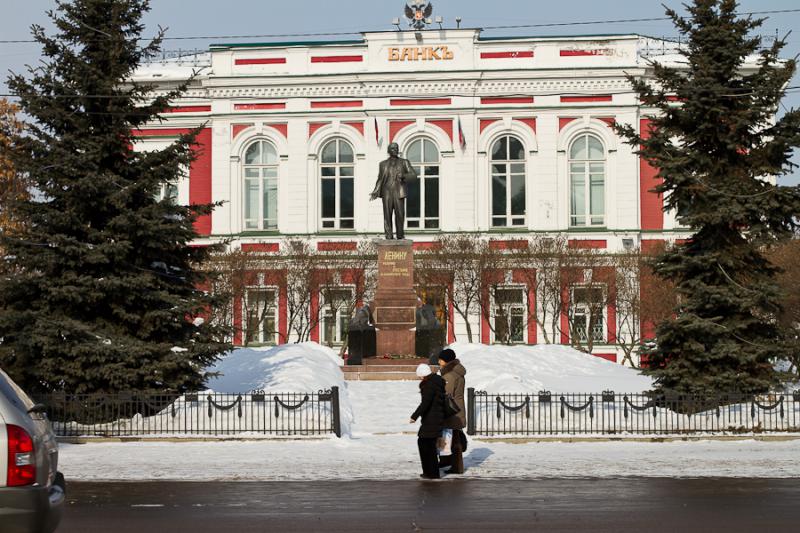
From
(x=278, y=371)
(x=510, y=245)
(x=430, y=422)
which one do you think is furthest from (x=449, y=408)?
(x=510, y=245)

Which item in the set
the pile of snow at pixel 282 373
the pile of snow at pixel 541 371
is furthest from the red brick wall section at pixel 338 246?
the pile of snow at pixel 282 373

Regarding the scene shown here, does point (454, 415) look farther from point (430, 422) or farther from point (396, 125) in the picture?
point (396, 125)

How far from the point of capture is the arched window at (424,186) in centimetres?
5288

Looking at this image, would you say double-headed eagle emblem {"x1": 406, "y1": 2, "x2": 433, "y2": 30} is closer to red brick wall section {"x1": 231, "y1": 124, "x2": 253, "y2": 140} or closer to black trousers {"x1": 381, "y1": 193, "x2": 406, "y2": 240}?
red brick wall section {"x1": 231, "y1": 124, "x2": 253, "y2": 140}

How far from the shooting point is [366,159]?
2088 inches

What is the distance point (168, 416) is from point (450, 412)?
7.24 metres

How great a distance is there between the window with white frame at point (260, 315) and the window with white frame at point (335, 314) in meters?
2.11

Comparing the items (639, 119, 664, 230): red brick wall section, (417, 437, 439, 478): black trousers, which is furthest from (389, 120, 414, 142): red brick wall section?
(417, 437, 439, 478): black trousers

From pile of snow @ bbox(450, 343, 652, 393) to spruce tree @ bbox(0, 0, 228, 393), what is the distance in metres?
7.25

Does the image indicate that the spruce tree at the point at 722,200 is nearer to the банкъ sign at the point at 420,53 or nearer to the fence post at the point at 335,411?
the fence post at the point at 335,411

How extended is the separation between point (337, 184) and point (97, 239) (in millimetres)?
31480

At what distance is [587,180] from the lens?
52.5 metres

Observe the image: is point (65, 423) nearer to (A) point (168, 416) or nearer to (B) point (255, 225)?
(A) point (168, 416)

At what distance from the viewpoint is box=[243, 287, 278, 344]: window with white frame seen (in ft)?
157
